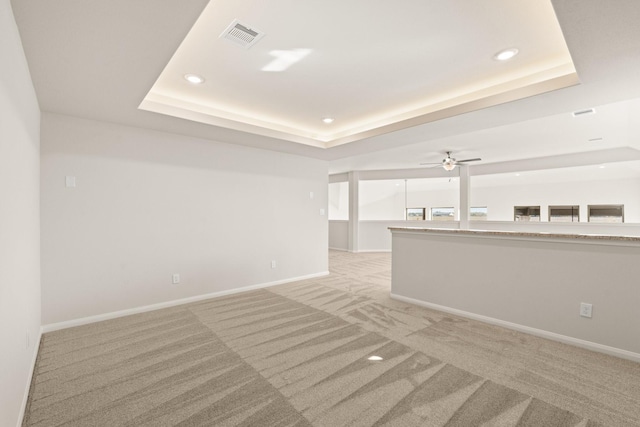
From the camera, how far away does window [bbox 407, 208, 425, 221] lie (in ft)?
40.5

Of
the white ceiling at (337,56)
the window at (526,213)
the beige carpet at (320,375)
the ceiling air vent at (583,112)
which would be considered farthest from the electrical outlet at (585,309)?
the window at (526,213)

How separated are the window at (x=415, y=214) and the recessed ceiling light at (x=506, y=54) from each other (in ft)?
32.8

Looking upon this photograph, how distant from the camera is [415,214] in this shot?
12453 mm

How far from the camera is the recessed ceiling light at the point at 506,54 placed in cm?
261

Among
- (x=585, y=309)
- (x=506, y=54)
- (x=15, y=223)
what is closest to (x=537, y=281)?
(x=585, y=309)

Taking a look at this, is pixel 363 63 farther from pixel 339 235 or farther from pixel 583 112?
pixel 339 235

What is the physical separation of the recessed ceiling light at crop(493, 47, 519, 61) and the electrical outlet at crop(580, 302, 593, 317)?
96.7 inches

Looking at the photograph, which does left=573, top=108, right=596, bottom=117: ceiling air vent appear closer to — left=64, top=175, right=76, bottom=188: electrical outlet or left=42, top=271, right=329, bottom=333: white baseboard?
left=42, top=271, right=329, bottom=333: white baseboard

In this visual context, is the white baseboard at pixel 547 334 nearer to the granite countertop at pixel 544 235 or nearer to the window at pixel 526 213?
the granite countertop at pixel 544 235

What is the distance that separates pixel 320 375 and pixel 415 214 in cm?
1104

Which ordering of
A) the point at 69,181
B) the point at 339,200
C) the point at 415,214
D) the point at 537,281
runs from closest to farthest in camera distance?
the point at 537,281
the point at 69,181
the point at 339,200
the point at 415,214

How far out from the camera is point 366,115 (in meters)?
4.28

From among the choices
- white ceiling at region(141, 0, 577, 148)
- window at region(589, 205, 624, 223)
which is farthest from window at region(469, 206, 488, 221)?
white ceiling at region(141, 0, 577, 148)

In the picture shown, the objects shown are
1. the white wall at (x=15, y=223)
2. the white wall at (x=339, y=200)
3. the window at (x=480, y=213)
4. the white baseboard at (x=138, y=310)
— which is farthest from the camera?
the white wall at (x=339, y=200)
